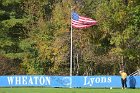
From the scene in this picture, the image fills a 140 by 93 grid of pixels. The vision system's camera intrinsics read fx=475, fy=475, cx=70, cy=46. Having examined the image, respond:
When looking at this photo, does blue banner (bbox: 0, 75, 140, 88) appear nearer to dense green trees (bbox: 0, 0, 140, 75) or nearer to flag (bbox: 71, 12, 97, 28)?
flag (bbox: 71, 12, 97, 28)

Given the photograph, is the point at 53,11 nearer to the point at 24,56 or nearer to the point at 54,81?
the point at 24,56

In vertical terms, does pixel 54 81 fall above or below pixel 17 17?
below

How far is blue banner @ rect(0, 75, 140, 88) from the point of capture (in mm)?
40781

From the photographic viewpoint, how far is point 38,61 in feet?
182

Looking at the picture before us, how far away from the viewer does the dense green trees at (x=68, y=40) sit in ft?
166

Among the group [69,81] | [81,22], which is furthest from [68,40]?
[81,22]

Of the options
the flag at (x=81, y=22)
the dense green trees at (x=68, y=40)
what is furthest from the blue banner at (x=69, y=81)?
the dense green trees at (x=68, y=40)

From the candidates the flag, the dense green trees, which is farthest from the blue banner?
the dense green trees

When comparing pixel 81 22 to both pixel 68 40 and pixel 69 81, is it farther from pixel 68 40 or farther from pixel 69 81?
pixel 68 40

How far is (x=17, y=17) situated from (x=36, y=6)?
3.58 m

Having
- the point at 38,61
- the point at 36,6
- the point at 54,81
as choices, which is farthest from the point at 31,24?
the point at 54,81

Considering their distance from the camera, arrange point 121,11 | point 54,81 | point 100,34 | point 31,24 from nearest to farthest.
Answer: point 54,81 → point 121,11 → point 100,34 → point 31,24

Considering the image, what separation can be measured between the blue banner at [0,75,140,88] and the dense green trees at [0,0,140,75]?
988 centimetres

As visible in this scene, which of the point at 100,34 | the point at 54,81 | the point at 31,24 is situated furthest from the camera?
the point at 31,24
